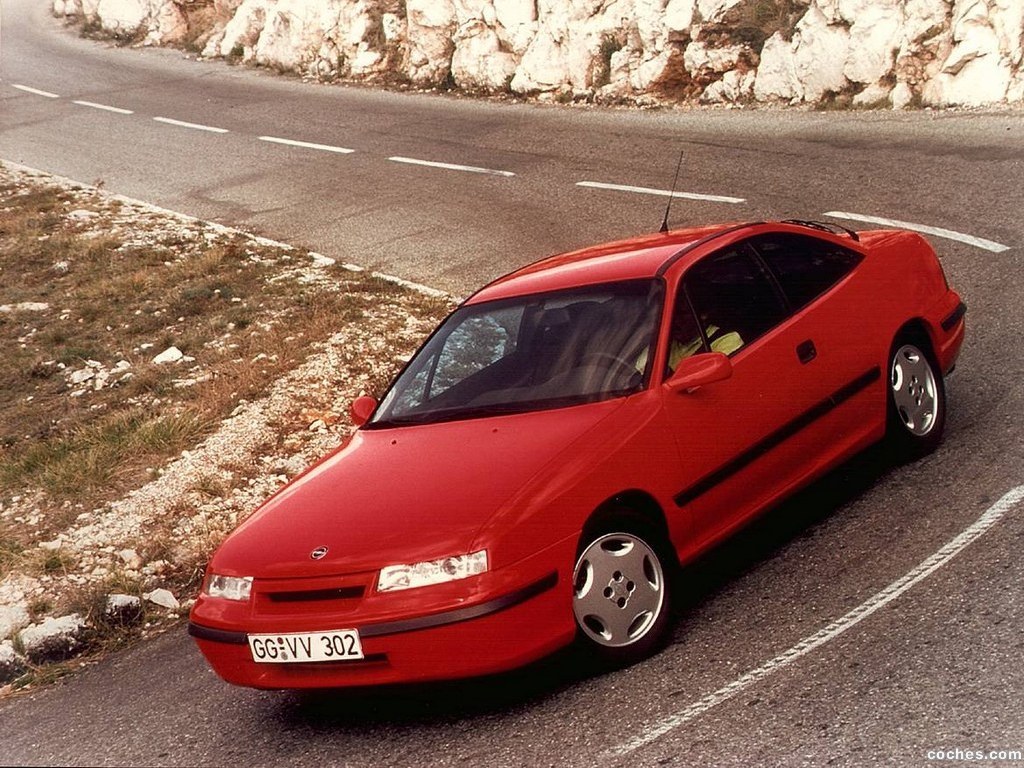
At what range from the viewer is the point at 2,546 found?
8.77 m

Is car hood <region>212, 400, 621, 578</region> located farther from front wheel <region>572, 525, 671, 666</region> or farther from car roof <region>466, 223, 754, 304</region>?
car roof <region>466, 223, 754, 304</region>

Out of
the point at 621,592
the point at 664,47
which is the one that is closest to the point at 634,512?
the point at 621,592

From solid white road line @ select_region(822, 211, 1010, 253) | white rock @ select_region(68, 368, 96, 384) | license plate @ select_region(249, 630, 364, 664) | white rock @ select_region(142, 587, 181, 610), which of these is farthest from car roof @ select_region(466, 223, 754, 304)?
white rock @ select_region(68, 368, 96, 384)

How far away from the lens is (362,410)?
702 centimetres

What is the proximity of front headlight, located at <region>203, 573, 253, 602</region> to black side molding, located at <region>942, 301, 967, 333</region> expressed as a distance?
13.0 feet

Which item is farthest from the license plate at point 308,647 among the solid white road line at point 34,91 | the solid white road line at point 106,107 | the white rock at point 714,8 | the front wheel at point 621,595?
the solid white road line at point 34,91

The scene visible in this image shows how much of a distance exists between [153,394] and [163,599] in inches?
136

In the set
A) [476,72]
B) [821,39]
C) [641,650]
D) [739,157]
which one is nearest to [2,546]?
[641,650]

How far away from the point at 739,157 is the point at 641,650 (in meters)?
11.6

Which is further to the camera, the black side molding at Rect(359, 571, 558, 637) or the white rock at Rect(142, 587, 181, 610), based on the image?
the white rock at Rect(142, 587, 181, 610)

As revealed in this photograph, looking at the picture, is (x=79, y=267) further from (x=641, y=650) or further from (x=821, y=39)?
(x=641, y=650)

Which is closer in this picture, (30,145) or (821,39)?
(821,39)

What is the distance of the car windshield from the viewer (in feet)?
20.6

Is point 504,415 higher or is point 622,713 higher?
point 504,415
